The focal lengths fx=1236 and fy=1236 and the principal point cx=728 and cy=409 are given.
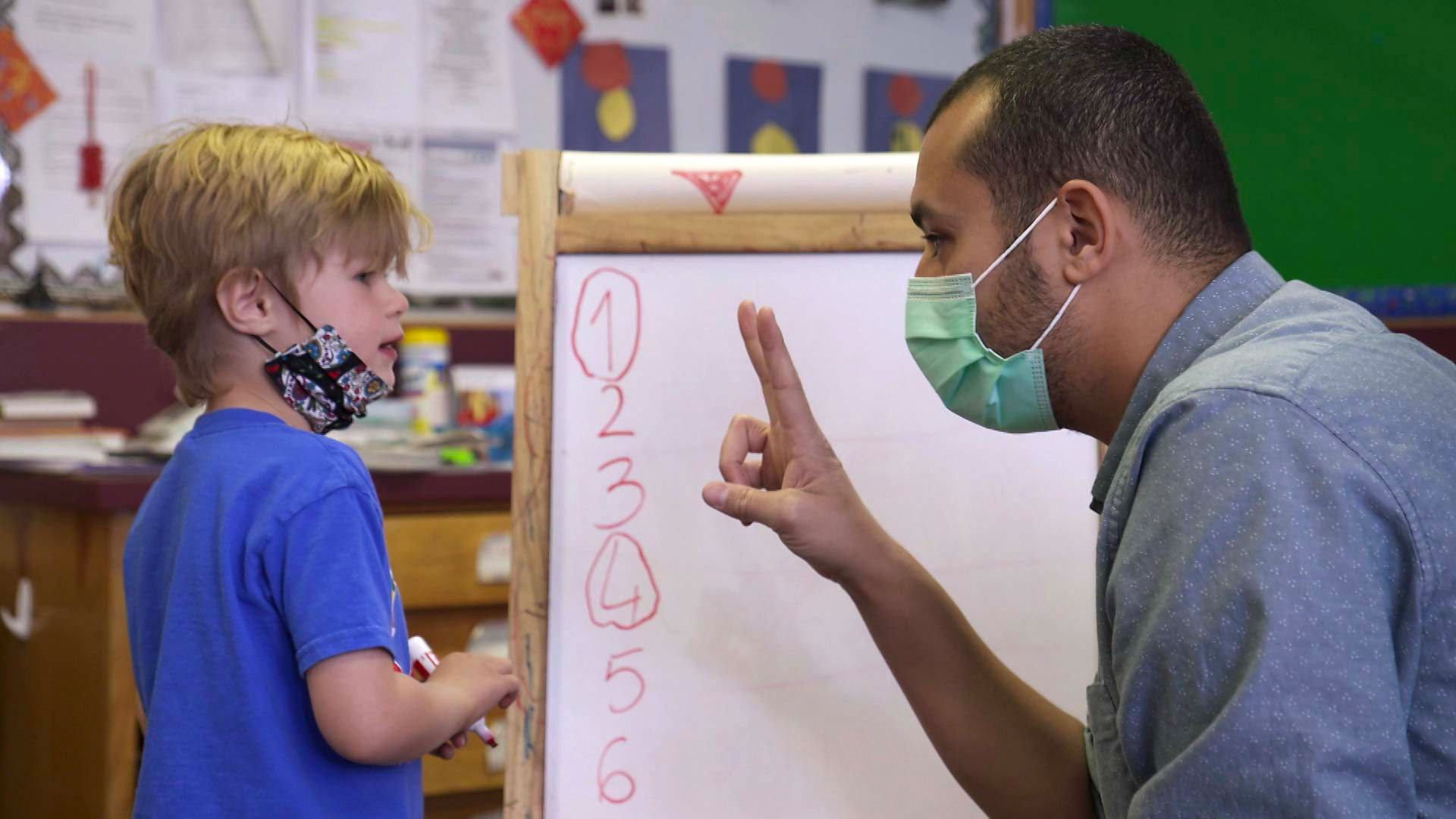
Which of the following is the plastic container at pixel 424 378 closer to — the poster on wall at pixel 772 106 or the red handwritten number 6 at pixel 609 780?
the poster on wall at pixel 772 106

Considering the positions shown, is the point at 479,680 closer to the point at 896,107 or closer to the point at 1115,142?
the point at 1115,142

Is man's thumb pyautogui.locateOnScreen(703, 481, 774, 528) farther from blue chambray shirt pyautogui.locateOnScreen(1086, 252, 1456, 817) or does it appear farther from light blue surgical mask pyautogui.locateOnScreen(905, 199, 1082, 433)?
blue chambray shirt pyautogui.locateOnScreen(1086, 252, 1456, 817)

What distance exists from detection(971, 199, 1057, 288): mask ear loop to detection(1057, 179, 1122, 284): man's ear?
0.01m

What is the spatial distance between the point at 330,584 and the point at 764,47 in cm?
207

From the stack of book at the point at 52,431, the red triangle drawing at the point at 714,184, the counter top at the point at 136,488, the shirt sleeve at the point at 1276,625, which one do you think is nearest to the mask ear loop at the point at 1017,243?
the shirt sleeve at the point at 1276,625

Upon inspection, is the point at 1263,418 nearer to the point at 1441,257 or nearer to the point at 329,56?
the point at 1441,257

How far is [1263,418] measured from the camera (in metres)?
0.71

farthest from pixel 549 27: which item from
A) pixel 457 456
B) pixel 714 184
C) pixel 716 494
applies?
pixel 716 494

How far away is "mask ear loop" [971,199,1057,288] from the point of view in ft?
3.05

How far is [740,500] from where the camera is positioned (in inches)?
40.4

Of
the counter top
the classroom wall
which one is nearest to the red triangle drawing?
the counter top

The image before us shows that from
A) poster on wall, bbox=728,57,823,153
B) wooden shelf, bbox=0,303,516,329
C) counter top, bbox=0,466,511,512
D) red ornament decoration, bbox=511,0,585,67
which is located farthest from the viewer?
poster on wall, bbox=728,57,823,153

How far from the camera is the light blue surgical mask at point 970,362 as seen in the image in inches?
38.9

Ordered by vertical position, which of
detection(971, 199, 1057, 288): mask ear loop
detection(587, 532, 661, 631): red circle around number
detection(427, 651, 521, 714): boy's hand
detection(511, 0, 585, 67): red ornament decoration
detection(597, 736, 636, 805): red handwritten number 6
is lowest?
detection(597, 736, 636, 805): red handwritten number 6
